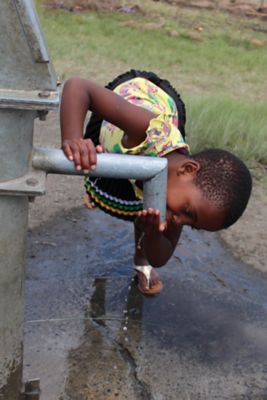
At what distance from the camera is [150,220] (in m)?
1.70

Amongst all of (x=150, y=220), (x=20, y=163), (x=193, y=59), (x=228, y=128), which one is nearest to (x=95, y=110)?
(x=150, y=220)

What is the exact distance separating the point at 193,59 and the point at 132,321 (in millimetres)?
5729

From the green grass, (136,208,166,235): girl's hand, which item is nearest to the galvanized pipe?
(136,208,166,235): girl's hand

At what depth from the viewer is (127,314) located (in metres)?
2.64

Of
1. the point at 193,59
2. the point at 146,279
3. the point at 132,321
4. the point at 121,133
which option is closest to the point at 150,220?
the point at 121,133

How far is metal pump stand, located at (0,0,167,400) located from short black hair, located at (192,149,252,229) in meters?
0.34

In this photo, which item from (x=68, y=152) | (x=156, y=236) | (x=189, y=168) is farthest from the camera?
(x=189, y=168)

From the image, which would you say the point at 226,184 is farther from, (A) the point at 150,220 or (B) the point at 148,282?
(B) the point at 148,282

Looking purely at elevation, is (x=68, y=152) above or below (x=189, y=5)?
above

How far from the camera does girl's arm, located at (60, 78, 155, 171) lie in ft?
6.22

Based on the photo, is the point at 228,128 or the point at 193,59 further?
the point at 193,59

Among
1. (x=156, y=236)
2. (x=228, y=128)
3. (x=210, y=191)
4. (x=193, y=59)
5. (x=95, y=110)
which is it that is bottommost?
(x=193, y=59)

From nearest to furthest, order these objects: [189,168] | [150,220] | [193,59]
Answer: [150,220] < [189,168] < [193,59]

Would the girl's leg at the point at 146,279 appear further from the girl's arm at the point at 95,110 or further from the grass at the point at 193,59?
the grass at the point at 193,59
